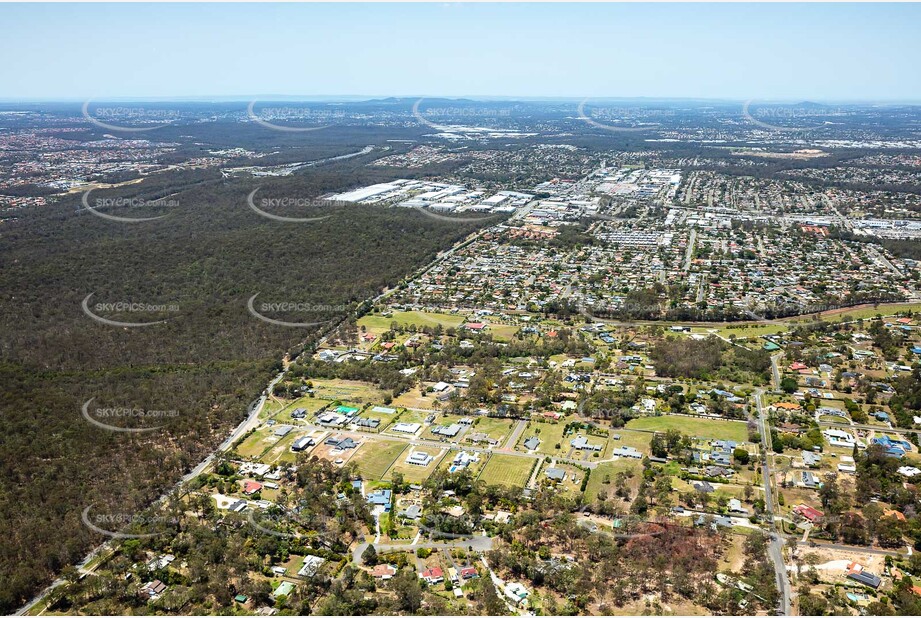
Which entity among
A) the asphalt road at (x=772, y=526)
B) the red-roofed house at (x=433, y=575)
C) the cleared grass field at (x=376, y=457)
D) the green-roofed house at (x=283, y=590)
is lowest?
the green-roofed house at (x=283, y=590)

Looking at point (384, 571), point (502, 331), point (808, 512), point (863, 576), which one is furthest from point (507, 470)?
point (502, 331)

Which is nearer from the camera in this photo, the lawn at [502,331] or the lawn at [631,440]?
the lawn at [631,440]

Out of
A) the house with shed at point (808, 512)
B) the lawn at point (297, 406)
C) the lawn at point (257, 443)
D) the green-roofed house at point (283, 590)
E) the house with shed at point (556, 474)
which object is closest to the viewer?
the green-roofed house at point (283, 590)

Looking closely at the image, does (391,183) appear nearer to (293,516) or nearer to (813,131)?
(293,516)

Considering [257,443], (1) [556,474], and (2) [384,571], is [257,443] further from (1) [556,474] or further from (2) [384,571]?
(1) [556,474]

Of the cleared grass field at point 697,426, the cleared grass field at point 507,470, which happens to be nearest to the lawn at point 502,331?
the cleared grass field at point 697,426

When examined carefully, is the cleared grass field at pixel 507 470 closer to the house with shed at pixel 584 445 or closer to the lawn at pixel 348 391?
the house with shed at pixel 584 445
